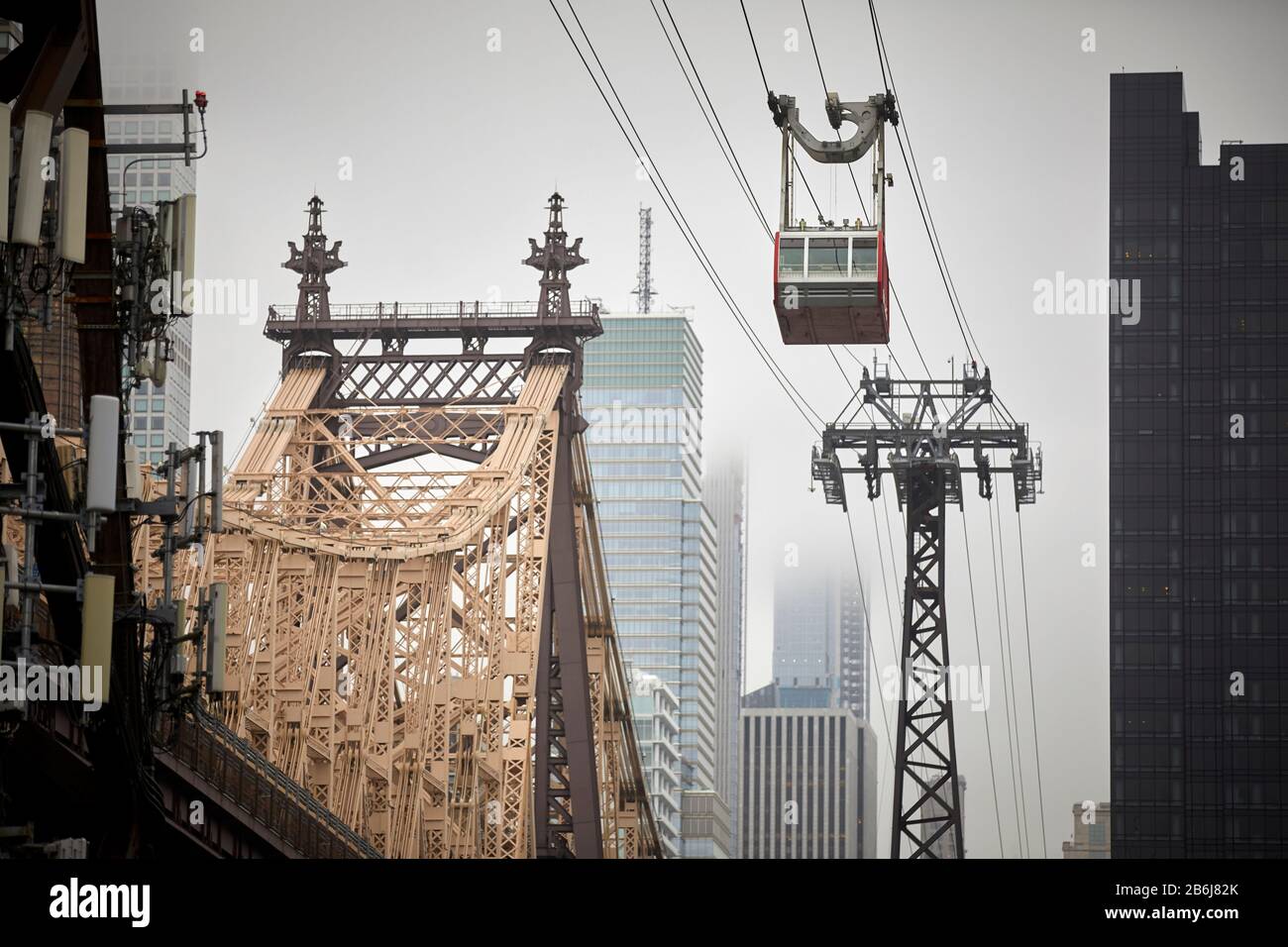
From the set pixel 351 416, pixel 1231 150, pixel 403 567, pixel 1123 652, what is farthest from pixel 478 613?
pixel 1231 150

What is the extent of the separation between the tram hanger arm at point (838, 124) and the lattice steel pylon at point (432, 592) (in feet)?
60.3

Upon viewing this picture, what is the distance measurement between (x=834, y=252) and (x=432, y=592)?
26.4m

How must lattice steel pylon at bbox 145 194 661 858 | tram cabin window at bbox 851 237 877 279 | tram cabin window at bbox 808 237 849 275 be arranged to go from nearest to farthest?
tram cabin window at bbox 851 237 877 279
tram cabin window at bbox 808 237 849 275
lattice steel pylon at bbox 145 194 661 858

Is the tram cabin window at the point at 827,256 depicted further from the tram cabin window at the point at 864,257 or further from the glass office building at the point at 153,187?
the glass office building at the point at 153,187

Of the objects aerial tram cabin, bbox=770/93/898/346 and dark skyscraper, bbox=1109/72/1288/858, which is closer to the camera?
aerial tram cabin, bbox=770/93/898/346

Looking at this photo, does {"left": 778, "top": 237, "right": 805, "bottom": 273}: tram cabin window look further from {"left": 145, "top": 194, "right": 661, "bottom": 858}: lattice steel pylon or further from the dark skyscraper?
the dark skyscraper

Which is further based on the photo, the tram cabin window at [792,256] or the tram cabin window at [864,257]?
the tram cabin window at [792,256]

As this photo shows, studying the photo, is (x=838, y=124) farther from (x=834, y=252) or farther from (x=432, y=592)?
(x=432, y=592)

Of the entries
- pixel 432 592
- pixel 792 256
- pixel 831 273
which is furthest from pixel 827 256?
pixel 432 592

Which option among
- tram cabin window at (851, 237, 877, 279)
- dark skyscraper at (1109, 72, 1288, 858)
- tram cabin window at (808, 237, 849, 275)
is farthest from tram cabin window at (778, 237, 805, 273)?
dark skyscraper at (1109, 72, 1288, 858)

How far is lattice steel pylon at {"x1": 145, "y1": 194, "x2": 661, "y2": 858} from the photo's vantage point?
50.0 m

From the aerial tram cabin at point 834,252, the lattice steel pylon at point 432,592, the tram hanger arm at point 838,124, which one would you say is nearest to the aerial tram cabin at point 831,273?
the aerial tram cabin at point 834,252

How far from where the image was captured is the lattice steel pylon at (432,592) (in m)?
50.0

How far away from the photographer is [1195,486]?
362 ft
